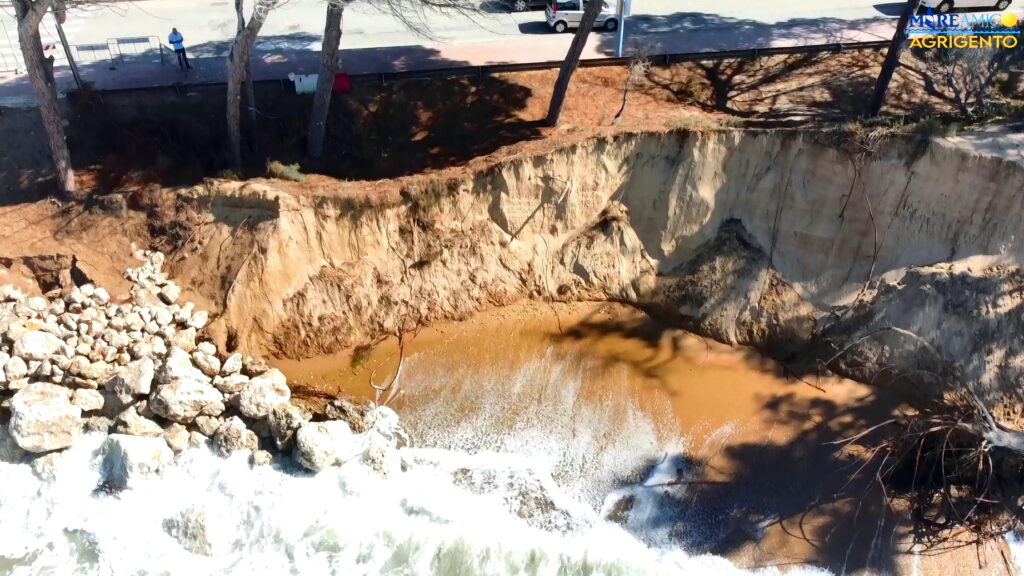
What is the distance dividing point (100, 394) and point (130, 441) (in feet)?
5.37

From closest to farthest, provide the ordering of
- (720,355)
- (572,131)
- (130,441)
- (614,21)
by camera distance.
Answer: (130,441) → (720,355) → (572,131) → (614,21)

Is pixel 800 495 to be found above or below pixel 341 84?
below

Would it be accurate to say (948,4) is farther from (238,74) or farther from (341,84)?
(238,74)

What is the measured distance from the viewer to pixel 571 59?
19422 millimetres

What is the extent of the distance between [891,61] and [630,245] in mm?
8577

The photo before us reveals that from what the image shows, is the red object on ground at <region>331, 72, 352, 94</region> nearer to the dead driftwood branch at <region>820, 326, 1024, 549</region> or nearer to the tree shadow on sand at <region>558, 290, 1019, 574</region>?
the tree shadow on sand at <region>558, 290, 1019, 574</region>

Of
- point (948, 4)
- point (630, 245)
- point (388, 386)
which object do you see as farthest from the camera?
point (948, 4)

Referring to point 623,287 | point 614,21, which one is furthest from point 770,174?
point 614,21

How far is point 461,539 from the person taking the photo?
15.4 m

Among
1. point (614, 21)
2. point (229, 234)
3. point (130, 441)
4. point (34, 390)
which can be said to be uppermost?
point (614, 21)

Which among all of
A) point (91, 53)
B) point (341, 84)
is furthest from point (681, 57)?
point (91, 53)

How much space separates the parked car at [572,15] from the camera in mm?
24438

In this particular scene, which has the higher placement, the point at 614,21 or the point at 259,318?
the point at 614,21

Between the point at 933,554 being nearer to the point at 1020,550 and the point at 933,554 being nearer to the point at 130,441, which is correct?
the point at 1020,550
